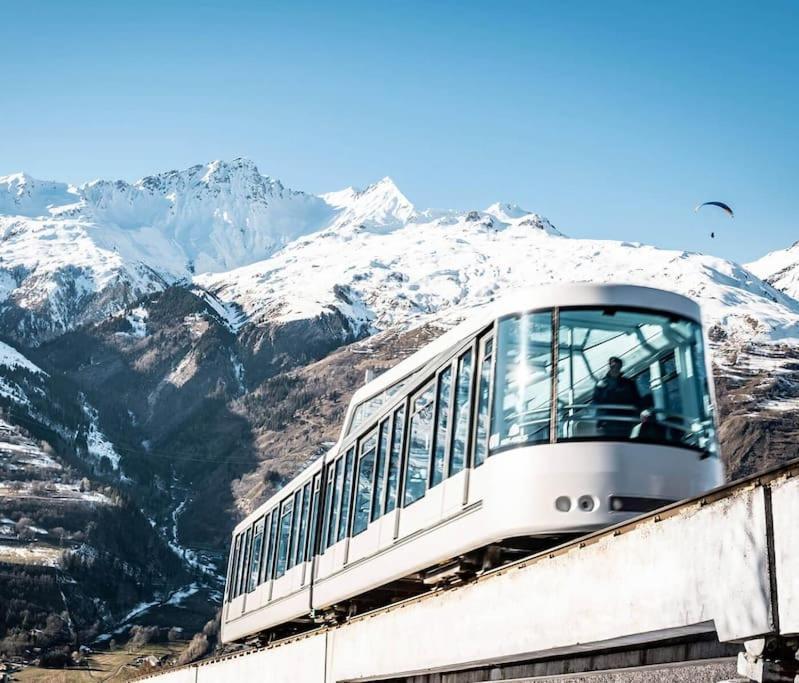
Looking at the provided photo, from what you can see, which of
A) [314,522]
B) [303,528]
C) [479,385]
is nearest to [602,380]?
[479,385]

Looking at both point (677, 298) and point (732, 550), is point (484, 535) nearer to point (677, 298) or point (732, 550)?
point (677, 298)

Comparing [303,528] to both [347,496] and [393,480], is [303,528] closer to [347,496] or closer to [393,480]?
[347,496]

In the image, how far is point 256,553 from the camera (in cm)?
3325

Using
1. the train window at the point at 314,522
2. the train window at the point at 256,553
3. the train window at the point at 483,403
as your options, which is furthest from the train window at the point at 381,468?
the train window at the point at 256,553

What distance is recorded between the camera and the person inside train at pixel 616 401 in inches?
550

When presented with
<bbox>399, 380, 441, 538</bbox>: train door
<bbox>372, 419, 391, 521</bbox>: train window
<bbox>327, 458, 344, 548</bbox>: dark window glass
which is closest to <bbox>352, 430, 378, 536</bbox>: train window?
<bbox>372, 419, 391, 521</bbox>: train window

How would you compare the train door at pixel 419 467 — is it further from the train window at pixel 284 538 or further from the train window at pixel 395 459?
the train window at pixel 284 538

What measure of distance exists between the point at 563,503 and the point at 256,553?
2101cm

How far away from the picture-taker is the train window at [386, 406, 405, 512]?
1858 centimetres

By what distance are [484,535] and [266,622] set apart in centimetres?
1756

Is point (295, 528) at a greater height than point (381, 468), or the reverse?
point (295, 528)

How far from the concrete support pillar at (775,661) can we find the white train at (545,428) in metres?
5.68

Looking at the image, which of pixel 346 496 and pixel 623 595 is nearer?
pixel 623 595

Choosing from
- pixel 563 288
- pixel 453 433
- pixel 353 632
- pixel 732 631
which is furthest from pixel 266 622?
pixel 732 631
